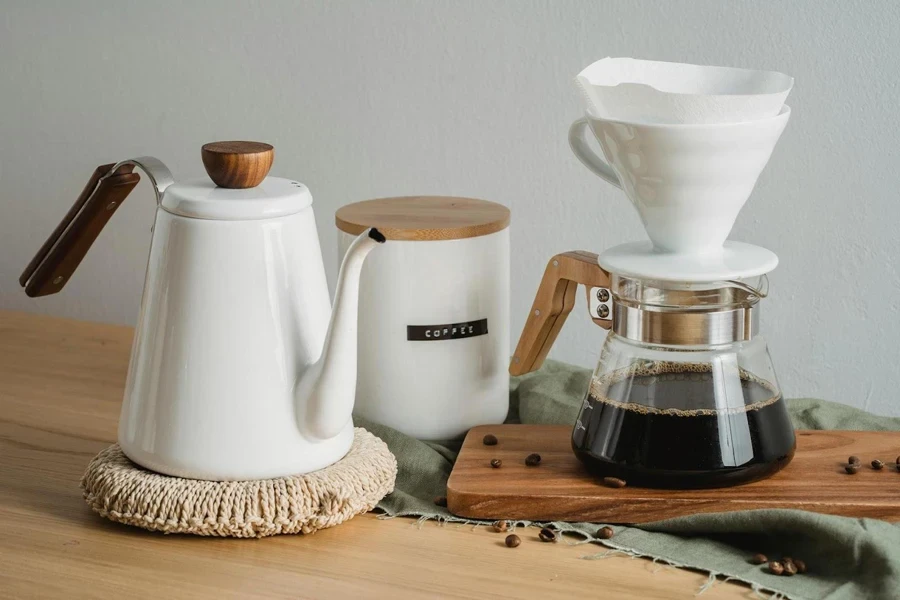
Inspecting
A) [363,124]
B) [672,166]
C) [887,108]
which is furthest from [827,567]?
[363,124]

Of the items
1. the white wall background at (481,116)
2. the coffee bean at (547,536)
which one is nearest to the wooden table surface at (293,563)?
the coffee bean at (547,536)

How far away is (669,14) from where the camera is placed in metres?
1.20

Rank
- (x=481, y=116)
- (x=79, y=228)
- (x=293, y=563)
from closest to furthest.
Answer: (x=293, y=563) → (x=79, y=228) → (x=481, y=116)

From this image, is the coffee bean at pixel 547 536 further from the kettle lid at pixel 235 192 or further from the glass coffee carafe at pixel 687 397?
the kettle lid at pixel 235 192

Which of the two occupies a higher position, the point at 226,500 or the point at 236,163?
the point at 236,163

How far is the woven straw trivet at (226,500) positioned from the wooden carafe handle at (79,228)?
0.60ft

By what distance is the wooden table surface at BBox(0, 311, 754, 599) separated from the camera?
0.71 m

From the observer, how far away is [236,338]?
0.76 metres

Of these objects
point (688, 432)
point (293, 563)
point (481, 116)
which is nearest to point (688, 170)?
point (688, 432)

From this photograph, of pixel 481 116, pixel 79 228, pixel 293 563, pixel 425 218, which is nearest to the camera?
pixel 293 563

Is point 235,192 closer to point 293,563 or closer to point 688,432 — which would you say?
point 293,563

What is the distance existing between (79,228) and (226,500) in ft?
0.93

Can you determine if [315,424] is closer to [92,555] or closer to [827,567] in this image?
[92,555]

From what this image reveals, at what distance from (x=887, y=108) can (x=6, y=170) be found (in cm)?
121
